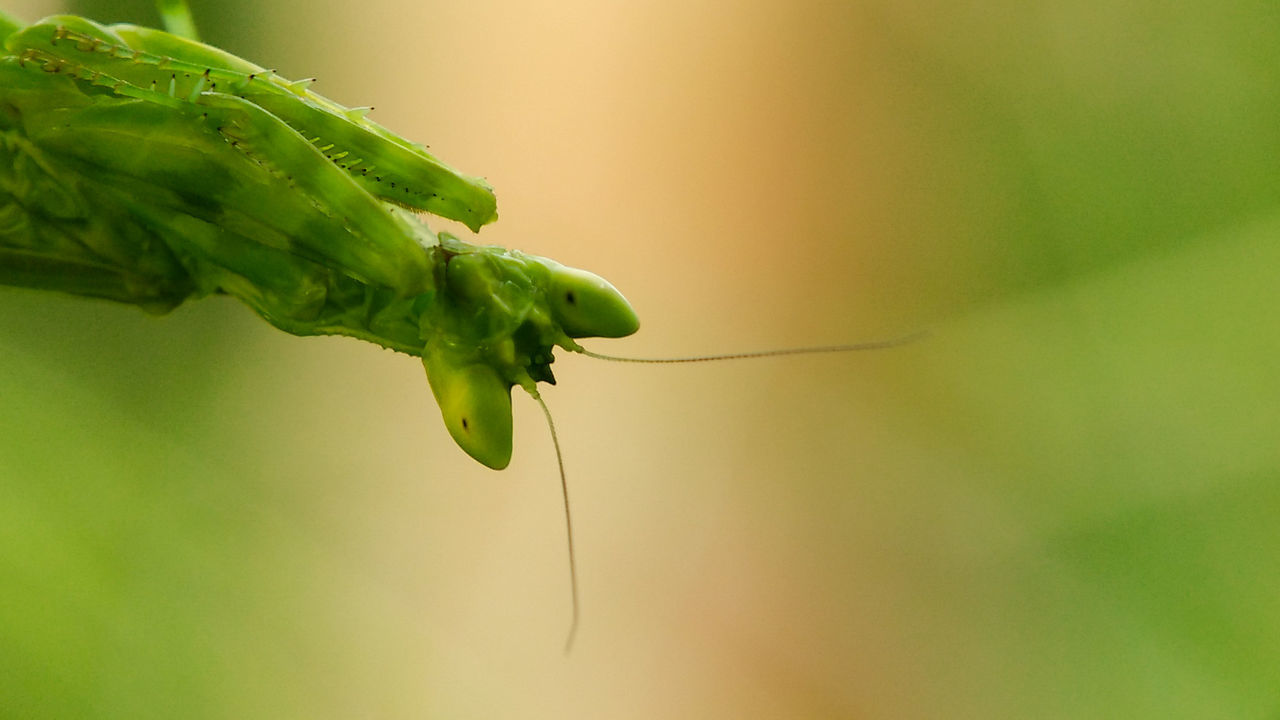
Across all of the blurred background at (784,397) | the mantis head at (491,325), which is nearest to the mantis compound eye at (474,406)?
the mantis head at (491,325)

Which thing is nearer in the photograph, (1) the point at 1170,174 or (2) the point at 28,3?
(2) the point at 28,3

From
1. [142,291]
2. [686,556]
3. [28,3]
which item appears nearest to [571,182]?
[686,556]

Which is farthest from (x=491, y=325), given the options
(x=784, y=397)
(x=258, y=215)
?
(x=784, y=397)

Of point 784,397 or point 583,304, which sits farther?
point 784,397

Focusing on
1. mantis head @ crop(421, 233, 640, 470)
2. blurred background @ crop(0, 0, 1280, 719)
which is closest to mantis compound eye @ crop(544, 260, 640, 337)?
mantis head @ crop(421, 233, 640, 470)

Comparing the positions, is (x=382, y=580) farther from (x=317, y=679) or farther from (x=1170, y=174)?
(x=1170, y=174)

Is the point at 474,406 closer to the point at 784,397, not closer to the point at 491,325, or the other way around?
the point at 491,325

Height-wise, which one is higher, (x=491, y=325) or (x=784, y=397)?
(x=784, y=397)

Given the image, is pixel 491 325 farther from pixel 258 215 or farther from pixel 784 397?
pixel 784 397
